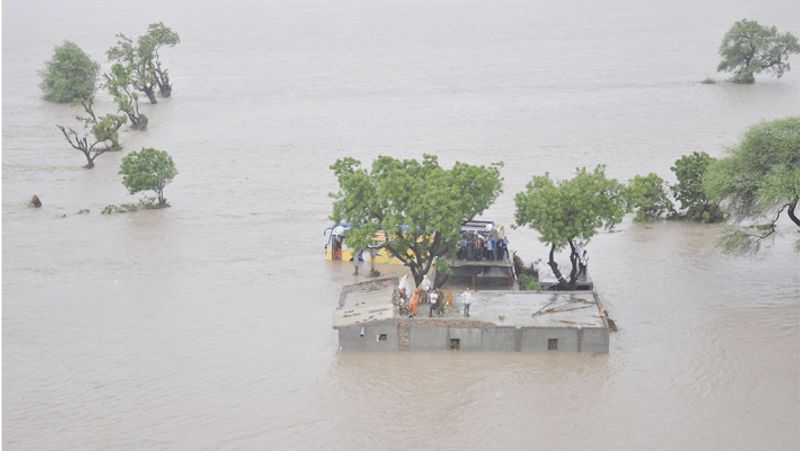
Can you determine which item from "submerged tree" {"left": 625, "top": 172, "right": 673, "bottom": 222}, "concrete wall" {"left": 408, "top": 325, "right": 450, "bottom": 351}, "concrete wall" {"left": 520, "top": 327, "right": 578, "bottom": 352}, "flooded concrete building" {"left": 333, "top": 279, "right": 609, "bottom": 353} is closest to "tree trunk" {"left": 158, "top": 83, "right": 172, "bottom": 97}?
"submerged tree" {"left": 625, "top": 172, "right": 673, "bottom": 222}

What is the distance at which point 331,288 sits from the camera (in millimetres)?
30031

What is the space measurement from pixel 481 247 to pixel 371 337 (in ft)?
18.8

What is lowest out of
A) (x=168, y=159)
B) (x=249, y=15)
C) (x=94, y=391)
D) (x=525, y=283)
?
(x=94, y=391)

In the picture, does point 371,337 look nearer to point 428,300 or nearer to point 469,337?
point 428,300

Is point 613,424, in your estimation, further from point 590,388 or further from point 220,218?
point 220,218

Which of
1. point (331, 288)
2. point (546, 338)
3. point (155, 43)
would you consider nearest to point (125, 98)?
point (155, 43)

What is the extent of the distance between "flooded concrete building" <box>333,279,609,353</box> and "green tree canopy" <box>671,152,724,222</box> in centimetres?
1102

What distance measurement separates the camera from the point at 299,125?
55.3 meters

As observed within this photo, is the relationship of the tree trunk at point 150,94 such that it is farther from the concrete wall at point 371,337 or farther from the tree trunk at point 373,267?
the concrete wall at point 371,337

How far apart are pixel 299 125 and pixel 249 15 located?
223ft

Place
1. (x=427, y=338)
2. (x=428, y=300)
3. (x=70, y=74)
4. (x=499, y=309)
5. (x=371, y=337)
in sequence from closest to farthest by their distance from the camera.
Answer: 1. (x=427, y=338)
2. (x=371, y=337)
3. (x=499, y=309)
4. (x=428, y=300)
5. (x=70, y=74)

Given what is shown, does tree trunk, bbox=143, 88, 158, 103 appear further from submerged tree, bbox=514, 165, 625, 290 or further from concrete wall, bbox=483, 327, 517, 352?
concrete wall, bbox=483, 327, 517, 352

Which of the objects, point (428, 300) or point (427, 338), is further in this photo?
point (428, 300)

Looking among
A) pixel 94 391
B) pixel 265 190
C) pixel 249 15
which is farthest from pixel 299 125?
pixel 249 15
